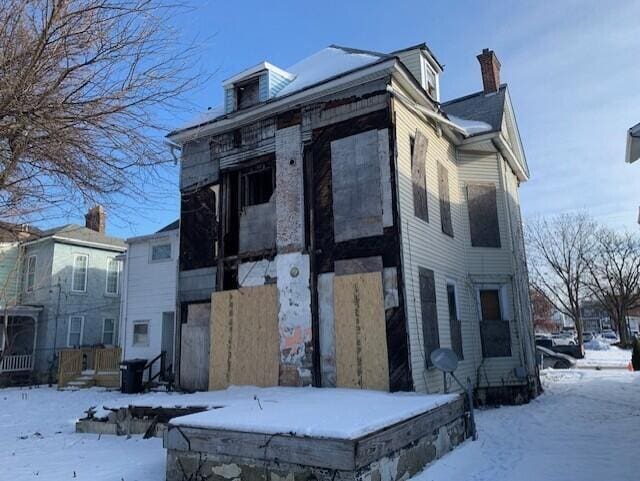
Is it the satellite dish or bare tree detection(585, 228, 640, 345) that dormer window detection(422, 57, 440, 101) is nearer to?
the satellite dish

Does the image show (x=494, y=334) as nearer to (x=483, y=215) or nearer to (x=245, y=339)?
(x=483, y=215)

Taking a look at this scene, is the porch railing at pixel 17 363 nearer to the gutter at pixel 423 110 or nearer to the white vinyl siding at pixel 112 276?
the white vinyl siding at pixel 112 276

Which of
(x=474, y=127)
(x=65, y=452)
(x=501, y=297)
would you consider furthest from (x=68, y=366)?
(x=474, y=127)

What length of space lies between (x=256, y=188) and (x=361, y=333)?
5.37 metres

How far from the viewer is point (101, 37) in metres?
5.16

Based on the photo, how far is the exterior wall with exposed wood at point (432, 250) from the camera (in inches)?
414

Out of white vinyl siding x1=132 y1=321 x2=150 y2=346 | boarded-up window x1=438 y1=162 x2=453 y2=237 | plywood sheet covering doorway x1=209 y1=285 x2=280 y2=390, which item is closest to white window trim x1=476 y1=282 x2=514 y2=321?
boarded-up window x1=438 y1=162 x2=453 y2=237

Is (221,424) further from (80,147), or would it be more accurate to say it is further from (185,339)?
(185,339)

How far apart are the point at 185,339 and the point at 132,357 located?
565 centimetres

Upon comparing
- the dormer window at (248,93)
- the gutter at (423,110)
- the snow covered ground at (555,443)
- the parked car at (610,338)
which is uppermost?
the dormer window at (248,93)

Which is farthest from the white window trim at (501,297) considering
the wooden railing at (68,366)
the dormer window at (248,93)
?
the wooden railing at (68,366)

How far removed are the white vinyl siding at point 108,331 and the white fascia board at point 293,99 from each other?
14615 mm

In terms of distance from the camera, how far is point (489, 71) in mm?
17172

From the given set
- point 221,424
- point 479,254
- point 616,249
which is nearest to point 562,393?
point 479,254
